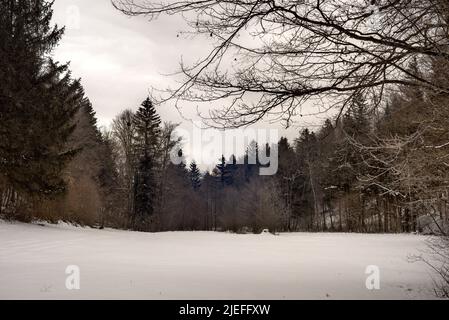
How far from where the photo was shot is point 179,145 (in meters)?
45.9

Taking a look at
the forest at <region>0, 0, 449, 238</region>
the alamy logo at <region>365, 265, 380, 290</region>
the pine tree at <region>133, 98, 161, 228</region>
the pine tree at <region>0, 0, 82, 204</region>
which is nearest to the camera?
the forest at <region>0, 0, 449, 238</region>

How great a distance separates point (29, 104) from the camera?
21.3 metres

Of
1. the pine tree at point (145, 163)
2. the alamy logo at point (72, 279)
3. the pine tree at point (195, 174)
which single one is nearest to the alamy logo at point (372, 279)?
the alamy logo at point (72, 279)

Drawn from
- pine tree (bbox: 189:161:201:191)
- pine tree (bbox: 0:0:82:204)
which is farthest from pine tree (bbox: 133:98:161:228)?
pine tree (bbox: 189:161:201:191)

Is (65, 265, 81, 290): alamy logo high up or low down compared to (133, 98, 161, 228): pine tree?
down

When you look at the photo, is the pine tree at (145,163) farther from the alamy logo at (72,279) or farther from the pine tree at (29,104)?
the alamy logo at (72,279)

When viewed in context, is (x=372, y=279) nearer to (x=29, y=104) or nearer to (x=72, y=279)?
(x=72, y=279)

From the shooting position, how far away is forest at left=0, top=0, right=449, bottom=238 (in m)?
5.57

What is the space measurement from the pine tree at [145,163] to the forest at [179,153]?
11 centimetres

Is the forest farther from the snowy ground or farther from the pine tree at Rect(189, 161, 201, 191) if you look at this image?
the pine tree at Rect(189, 161, 201, 191)

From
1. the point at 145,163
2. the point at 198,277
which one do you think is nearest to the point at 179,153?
the point at 145,163

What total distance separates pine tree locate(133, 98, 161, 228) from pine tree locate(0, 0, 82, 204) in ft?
63.9

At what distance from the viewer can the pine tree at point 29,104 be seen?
68.1 ft
